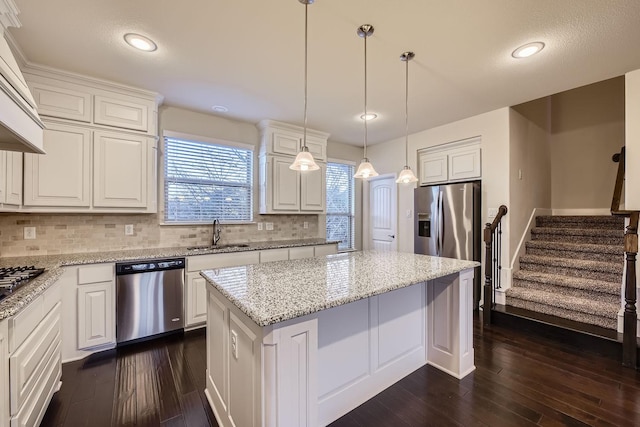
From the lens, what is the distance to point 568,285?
10.2 feet

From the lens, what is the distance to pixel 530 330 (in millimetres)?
2947

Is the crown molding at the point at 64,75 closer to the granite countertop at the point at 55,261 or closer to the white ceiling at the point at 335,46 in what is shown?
the white ceiling at the point at 335,46

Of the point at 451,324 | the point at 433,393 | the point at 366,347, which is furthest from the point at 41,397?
the point at 451,324

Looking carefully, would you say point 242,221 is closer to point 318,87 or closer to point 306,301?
point 318,87

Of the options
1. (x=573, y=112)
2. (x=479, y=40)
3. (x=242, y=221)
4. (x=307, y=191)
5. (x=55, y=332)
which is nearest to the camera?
(x=55, y=332)

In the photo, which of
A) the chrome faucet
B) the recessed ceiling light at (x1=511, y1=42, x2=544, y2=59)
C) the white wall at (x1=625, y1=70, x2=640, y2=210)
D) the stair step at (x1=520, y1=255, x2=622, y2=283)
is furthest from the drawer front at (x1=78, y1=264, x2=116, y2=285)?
the white wall at (x1=625, y1=70, x2=640, y2=210)

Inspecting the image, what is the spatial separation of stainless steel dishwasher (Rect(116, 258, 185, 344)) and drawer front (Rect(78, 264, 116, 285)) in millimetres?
61

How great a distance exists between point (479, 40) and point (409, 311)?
219cm

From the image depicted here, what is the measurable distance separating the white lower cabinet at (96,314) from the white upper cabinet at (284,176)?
1959 mm

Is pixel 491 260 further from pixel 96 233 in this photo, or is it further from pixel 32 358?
pixel 96 233

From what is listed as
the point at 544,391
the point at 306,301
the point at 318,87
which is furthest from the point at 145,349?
the point at 544,391

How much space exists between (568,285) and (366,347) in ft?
Answer: 8.89

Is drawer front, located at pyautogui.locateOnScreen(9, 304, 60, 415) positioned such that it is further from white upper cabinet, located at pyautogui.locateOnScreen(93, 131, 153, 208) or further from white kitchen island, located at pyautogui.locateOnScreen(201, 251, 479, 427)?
white upper cabinet, located at pyautogui.locateOnScreen(93, 131, 153, 208)

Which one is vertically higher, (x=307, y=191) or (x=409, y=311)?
(x=307, y=191)
